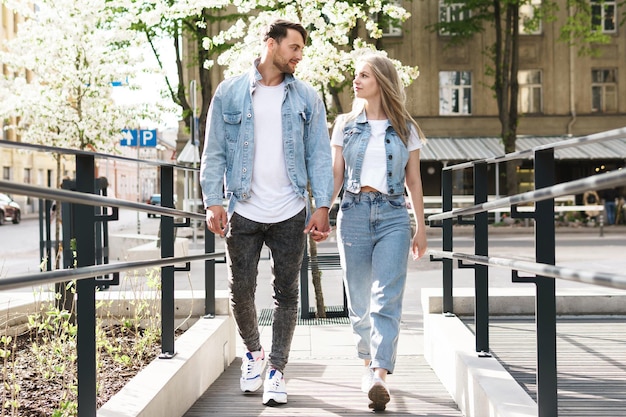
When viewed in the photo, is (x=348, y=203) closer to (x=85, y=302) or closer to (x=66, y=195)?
(x=85, y=302)

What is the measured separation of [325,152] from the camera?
4094 millimetres

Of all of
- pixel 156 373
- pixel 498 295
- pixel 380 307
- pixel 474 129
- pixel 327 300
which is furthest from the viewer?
pixel 474 129

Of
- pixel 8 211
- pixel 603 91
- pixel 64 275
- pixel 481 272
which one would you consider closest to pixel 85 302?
pixel 64 275

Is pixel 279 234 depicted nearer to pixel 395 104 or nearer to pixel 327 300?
pixel 395 104

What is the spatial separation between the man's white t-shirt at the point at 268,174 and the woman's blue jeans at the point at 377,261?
32 cm

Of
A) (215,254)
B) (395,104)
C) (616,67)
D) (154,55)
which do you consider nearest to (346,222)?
(395,104)

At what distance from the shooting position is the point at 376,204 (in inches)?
161

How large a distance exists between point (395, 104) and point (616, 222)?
87.6ft

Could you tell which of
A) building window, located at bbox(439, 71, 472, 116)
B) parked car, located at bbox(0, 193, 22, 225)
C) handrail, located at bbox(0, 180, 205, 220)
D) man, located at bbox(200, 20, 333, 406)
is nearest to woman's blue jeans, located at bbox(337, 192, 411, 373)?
man, located at bbox(200, 20, 333, 406)

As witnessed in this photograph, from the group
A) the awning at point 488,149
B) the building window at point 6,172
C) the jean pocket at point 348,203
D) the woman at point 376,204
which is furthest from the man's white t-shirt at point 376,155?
the building window at point 6,172

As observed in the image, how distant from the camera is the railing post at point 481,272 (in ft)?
13.5

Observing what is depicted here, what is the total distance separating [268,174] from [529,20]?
2712 centimetres

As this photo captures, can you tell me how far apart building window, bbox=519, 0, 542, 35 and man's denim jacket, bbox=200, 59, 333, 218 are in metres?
25.3

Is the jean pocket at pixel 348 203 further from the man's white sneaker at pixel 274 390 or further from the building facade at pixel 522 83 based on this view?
the building facade at pixel 522 83
